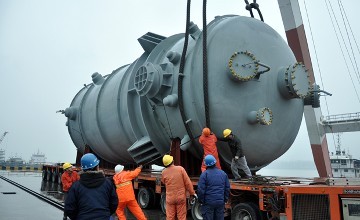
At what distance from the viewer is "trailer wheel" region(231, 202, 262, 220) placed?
5609 mm

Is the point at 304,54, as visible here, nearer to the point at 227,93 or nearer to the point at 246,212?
the point at 227,93

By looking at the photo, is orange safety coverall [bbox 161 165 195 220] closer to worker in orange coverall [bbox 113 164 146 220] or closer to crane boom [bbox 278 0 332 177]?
worker in orange coverall [bbox 113 164 146 220]

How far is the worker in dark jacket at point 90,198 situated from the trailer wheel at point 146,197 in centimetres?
524

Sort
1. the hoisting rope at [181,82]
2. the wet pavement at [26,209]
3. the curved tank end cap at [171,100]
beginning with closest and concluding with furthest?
1. the hoisting rope at [181,82]
2. the curved tank end cap at [171,100]
3. the wet pavement at [26,209]

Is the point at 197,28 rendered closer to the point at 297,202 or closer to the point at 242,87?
the point at 242,87

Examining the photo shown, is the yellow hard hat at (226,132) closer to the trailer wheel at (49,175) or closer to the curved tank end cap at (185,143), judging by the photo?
the curved tank end cap at (185,143)

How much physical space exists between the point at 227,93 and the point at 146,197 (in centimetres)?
334

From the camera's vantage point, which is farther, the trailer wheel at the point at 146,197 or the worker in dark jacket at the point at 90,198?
the trailer wheel at the point at 146,197

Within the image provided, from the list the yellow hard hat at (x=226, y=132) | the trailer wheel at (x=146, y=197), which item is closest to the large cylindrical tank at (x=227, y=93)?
the yellow hard hat at (x=226, y=132)

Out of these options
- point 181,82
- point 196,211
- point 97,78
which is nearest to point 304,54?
point 97,78

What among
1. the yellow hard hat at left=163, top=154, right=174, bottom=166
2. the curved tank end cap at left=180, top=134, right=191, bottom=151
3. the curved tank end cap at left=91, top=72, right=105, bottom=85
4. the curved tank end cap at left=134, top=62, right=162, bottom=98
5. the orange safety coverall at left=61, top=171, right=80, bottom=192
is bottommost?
the orange safety coverall at left=61, top=171, right=80, bottom=192

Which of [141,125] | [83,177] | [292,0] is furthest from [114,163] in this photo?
[292,0]

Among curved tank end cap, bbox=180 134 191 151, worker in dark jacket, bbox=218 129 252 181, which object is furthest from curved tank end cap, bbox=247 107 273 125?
curved tank end cap, bbox=180 134 191 151

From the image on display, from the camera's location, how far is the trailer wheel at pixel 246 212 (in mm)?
5609
